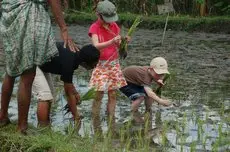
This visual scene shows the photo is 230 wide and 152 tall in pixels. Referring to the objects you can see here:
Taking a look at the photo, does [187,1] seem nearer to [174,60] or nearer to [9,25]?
[174,60]

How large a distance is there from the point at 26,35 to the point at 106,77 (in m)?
1.82

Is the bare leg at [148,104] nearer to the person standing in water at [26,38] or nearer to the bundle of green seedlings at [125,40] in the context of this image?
the bundle of green seedlings at [125,40]

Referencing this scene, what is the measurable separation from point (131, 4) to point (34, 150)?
17700mm

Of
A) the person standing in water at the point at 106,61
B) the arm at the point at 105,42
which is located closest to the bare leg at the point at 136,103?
the person standing in water at the point at 106,61

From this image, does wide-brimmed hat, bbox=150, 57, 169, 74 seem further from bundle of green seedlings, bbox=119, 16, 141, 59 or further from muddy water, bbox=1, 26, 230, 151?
muddy water, bbox=1, 26, 230, 151

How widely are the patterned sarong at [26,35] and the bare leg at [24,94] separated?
0.07 m

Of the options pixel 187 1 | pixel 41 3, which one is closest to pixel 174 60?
pixel 41 3

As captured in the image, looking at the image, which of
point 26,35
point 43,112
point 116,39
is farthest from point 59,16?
point 116,39

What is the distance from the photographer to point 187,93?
7.67m

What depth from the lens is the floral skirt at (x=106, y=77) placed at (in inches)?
248

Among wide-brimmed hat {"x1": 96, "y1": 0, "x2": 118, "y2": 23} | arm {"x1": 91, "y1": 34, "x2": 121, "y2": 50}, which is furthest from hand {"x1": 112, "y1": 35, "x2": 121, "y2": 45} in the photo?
wide-brimmed hat {"x1": 96, "y1": 0, "x2": 118, "y2": 23}

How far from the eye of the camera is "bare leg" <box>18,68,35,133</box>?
15.5 feet

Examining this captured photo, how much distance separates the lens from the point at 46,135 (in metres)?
4.61

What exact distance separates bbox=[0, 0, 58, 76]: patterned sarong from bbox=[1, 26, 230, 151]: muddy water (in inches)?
33.5
